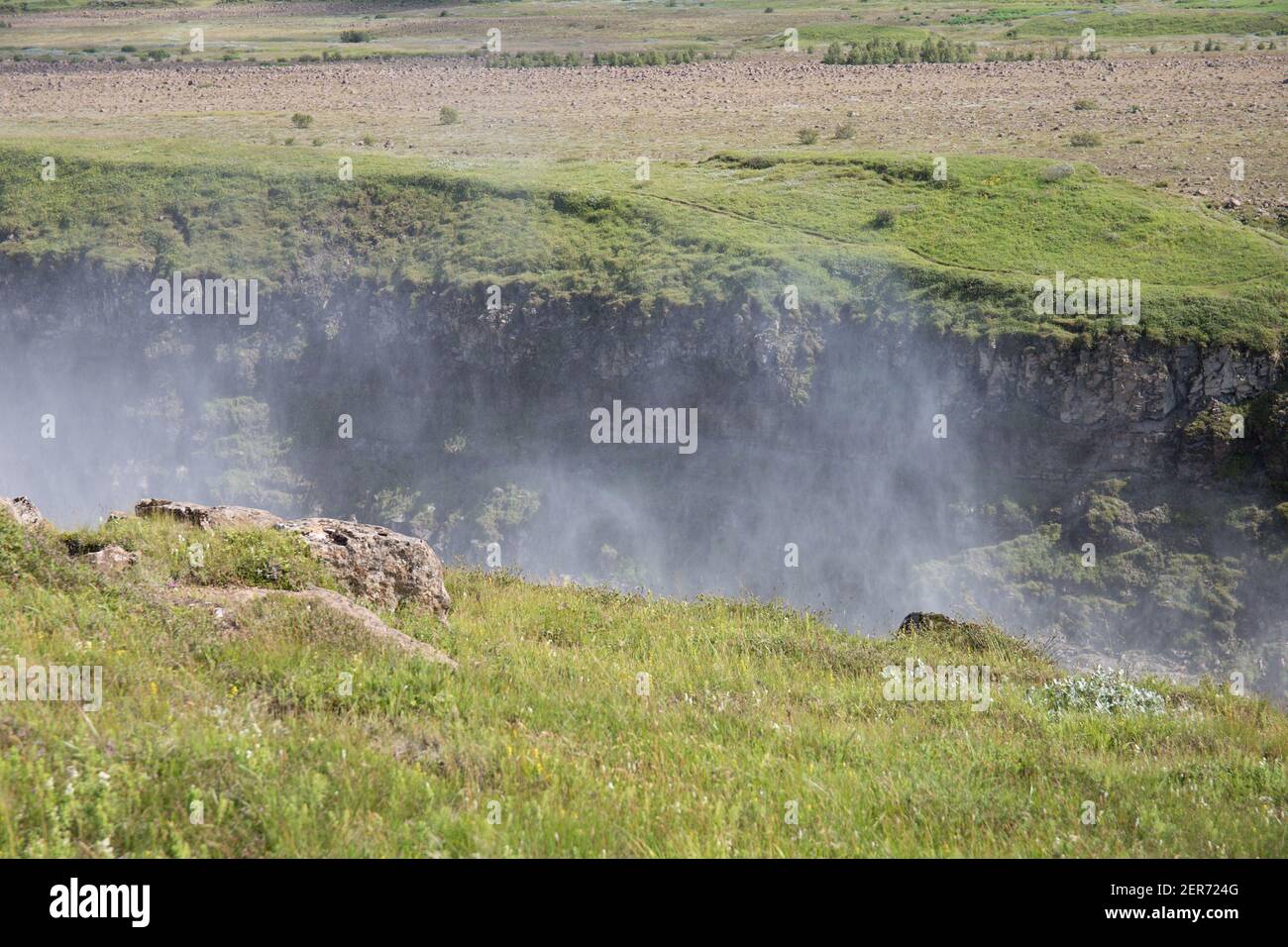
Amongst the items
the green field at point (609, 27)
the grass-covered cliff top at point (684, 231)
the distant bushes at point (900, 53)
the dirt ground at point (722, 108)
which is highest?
the green field at point (609, 27)

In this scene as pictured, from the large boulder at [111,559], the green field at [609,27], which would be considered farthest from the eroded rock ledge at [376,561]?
the green field at [609,27]

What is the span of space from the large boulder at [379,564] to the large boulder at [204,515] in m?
0.76

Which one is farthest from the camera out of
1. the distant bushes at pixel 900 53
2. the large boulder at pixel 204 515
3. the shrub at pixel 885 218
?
the distant bushes at pixel 900 53

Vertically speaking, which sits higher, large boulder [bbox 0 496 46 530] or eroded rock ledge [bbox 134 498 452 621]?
large boulder [bbox 0 496 46 530]

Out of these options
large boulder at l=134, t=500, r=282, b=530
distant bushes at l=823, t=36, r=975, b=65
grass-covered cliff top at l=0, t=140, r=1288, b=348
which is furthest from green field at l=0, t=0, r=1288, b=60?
large boulder at l=134, t=500, r=282, b=530

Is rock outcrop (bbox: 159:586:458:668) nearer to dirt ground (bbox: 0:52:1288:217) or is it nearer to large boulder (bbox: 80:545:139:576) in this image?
large boulder (bbox: 80:545:139:576)

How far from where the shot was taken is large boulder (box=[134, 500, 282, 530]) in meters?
12.8

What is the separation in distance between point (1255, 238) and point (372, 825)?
30119 millimetres

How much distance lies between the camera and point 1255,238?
28.0 metres

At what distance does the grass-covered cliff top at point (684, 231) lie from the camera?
27.3 metres

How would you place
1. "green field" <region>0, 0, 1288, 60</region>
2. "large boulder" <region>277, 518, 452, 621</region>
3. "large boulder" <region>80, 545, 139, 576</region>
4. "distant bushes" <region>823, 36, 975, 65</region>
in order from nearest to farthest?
"large boulder" <region>80, 545, 139, 576</region>, "large boulder" <region>277, 518, 452, 621</region>, "distant bushes" <region>823, 36, 975, 65</region>, "green field" <region>0, 0, 1288, 60</region>

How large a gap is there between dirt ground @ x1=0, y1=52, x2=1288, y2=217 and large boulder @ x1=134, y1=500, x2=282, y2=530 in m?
29.8

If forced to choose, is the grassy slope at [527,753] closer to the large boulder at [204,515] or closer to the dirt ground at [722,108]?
the large boulder at [204,515]

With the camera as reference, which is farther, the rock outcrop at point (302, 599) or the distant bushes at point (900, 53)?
the distant bushes at point (900, 53)
